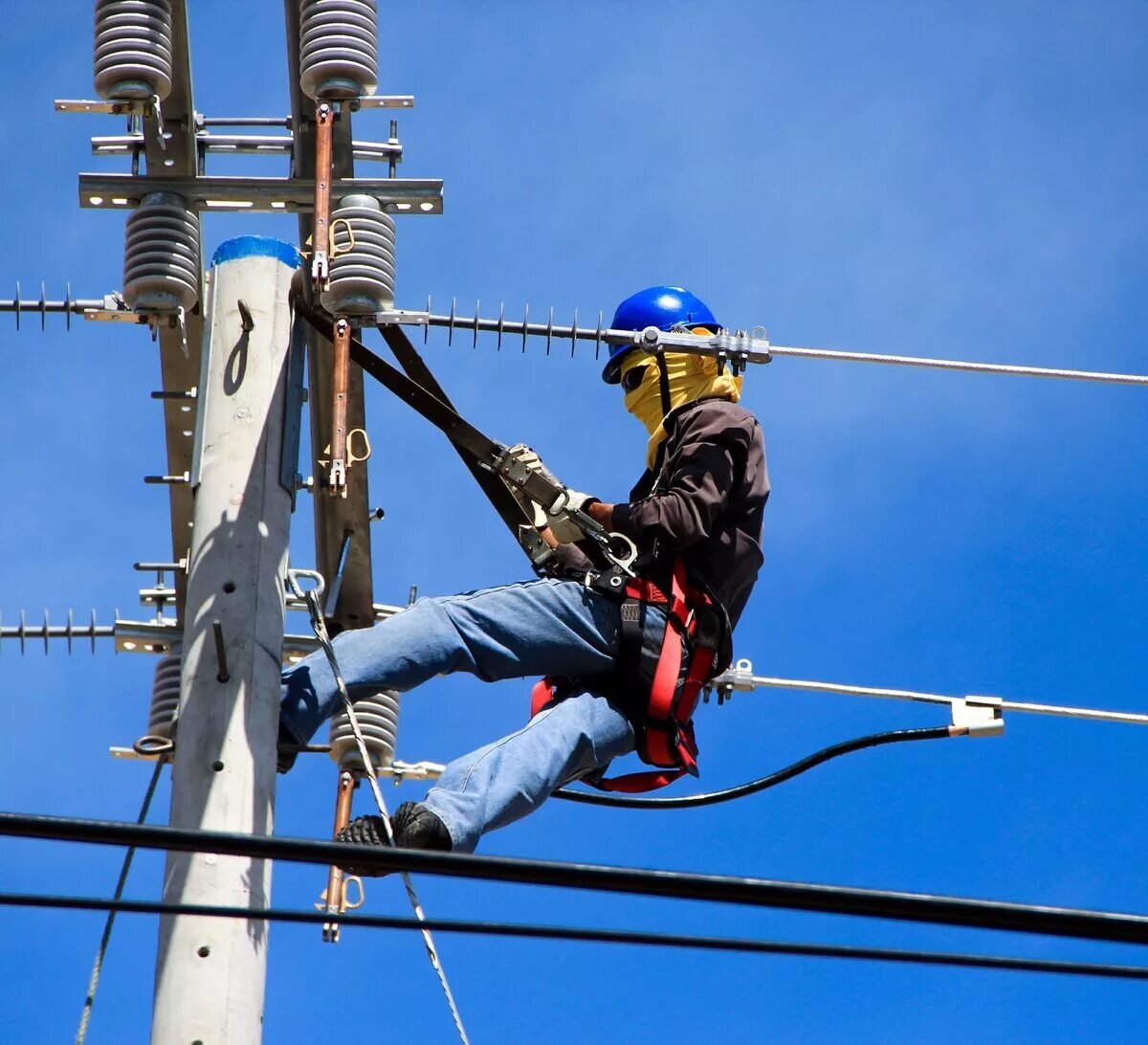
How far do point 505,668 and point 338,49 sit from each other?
1.93 meters

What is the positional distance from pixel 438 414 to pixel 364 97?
3.28 feet

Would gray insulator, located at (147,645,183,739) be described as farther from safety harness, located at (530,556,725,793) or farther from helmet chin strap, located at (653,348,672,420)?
helmet chin strap, located at (653,348,672,420)

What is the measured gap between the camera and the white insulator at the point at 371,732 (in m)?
7.82

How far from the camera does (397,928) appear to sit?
4.16 metres

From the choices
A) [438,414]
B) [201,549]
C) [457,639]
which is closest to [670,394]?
[438,414]

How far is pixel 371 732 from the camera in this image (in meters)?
8.00

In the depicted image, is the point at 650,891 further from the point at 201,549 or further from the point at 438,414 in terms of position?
the point at 438,414

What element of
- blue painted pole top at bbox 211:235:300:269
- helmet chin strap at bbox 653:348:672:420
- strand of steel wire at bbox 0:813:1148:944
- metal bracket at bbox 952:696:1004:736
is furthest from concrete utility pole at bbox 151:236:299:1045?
metal bracket at bbox 952:696:1004:736

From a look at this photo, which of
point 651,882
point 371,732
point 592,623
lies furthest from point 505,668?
point 651,882

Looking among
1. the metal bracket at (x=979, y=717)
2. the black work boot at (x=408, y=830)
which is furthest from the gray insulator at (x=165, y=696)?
the metal bracket at (x=979, y=717)

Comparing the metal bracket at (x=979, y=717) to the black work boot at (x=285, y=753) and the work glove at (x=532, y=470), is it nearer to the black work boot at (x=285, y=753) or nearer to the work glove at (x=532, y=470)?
the work glove at (x=532, y=470)

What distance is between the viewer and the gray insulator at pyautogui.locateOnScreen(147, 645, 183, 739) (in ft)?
23.1

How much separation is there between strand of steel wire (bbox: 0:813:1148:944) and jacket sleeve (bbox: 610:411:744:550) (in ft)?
8.93

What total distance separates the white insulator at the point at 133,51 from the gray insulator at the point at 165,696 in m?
1.78
